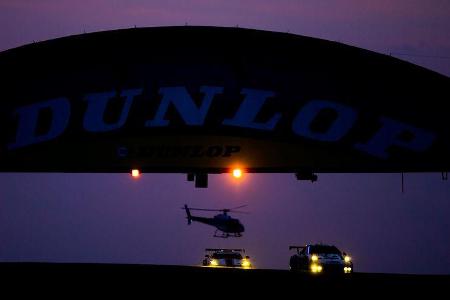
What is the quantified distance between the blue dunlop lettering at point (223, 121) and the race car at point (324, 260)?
28.1 ft

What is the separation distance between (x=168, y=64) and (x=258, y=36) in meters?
3.01

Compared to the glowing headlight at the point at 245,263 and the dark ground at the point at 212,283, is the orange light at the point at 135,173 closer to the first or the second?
the dark ground at the point at 212,283

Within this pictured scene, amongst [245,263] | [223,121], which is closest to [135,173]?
[223,121]

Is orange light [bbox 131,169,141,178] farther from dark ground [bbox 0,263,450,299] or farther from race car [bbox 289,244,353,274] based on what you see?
dark ground [bbox 0,263,450,299]

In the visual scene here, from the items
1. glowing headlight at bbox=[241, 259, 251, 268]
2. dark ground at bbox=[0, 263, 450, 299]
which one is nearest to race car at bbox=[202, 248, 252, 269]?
glowing headlight at bbox=[241, 259, 251, 268]

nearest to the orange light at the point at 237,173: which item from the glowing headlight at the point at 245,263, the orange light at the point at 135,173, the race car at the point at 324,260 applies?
the orange light at the point at 135,173

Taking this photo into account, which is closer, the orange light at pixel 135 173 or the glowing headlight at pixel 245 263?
the orange light at pixel 135 173

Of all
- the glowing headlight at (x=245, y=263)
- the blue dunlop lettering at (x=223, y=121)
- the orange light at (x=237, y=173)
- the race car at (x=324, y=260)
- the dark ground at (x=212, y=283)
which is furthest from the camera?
the glowing headlight at (x=245, y=263)

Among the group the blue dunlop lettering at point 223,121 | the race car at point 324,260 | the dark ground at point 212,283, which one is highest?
the blue dunlop lettering at point 223,121

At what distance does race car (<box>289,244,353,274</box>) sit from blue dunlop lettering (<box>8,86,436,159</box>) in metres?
8.57

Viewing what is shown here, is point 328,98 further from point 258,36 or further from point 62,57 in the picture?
point 62,57

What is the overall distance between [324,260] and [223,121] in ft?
33.3

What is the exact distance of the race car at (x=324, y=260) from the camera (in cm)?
3475

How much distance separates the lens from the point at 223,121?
2747 centimetres
